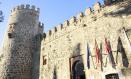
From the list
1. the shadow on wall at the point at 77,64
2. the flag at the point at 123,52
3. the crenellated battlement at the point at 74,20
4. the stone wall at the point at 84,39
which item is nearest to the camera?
the flag at the point at 123,52

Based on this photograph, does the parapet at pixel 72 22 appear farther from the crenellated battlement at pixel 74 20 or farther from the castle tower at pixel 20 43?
the castle tower at pixel 20 43

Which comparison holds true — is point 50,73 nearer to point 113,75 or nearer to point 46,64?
point 46,64

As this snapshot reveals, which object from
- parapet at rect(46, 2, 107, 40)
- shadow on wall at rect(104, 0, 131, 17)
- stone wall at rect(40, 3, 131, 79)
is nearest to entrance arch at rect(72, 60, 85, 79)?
stone wall at rect(40, 3, 131, 79)

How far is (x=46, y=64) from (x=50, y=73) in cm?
85

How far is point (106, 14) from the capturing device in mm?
11914

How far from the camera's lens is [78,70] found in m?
13.1

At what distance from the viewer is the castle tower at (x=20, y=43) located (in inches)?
615

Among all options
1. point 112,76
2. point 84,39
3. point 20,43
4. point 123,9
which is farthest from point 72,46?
point 20,43

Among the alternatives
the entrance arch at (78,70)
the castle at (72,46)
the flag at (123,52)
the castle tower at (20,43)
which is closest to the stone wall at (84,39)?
the castle at (72,46)

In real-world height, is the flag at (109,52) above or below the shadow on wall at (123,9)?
below

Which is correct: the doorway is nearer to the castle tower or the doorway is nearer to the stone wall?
the stone wall

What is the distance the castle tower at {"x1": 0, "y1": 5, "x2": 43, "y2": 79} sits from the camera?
15.6 metres

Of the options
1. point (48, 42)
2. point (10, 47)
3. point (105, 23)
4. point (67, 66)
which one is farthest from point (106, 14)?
point (10, 47)

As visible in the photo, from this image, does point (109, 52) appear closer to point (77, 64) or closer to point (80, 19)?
point (77, 64)
